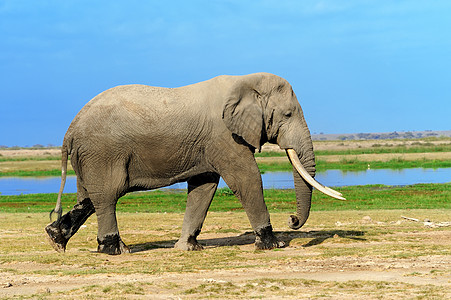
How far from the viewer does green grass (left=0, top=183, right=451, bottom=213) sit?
22.8 metres

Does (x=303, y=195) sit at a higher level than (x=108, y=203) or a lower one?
higher

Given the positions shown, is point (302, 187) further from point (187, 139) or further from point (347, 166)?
point (347, 166)

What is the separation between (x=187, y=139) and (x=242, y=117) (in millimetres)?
1119

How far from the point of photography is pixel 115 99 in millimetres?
11625

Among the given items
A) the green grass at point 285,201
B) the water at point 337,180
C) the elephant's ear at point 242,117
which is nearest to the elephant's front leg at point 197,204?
the elephant's ear at point 242,117

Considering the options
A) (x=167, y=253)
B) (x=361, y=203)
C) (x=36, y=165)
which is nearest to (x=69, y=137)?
(x=167, y=253)

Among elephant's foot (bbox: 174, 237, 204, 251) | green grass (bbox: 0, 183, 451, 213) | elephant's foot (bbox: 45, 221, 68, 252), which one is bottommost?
green grass (bbox: 0, 183, 451, 213)

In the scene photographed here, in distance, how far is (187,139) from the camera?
11.6 metres

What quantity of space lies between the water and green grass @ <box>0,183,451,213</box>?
6.74m

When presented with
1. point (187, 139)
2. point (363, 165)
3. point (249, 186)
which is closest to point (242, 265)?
point (249, 186)

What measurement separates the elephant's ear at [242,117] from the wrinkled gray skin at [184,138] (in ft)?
0.06

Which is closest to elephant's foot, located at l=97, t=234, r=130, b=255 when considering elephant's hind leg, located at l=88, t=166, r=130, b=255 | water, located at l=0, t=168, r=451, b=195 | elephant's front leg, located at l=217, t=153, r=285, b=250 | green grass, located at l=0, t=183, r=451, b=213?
elephant's hind leg, located at l=88, t=166, r=130, b=255

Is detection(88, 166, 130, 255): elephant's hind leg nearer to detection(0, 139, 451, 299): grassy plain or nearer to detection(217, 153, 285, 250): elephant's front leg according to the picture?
detection(0, 139, 451, 299): grassy plain

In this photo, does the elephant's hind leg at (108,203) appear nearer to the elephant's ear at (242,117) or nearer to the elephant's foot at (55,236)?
the elephant's foot at (55,236)
